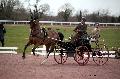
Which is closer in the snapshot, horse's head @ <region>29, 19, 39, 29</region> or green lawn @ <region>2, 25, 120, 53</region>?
horse's head @ <region>29, 19, 39, 29</region>

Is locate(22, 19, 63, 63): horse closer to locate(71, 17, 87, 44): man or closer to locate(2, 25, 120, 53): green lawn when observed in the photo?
locate(71, 17, 87, 44): man

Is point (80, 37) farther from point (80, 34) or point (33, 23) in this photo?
point (33, 23)

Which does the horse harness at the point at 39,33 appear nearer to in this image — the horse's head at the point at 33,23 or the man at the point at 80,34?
the horse's head at the point at 33,23

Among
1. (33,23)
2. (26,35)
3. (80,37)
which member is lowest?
(26,35)

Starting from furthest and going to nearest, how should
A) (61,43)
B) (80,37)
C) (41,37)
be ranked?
(61,43)
(41,37)
(80,37)

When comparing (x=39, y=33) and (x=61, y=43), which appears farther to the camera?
(x=61, y=43)

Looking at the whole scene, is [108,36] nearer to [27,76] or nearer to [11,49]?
[11,49]

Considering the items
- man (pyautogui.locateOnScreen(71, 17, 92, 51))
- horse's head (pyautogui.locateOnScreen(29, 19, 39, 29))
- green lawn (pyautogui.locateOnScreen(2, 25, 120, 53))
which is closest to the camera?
horse's head (pyautogui.locateOnScreen(29, 19, 39, 29))

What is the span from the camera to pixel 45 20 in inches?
1515

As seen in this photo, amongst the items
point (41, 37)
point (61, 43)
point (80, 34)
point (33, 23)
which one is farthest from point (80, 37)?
point (33, 23)

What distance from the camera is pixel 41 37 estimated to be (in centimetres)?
1520

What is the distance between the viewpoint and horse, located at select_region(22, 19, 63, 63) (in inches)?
588

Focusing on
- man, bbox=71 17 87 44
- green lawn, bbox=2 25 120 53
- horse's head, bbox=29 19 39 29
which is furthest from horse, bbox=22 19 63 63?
green lawn, bbox=2 25 120 53

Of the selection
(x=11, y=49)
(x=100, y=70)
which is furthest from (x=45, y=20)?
(x=100, y=70)
